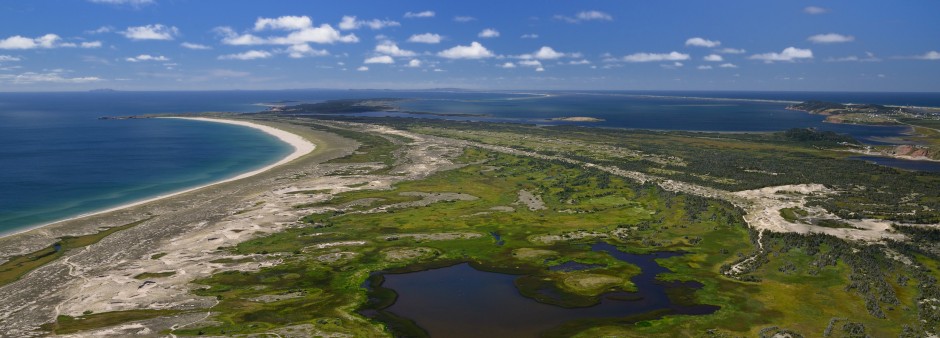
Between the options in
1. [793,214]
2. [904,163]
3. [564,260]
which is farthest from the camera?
[904,163]

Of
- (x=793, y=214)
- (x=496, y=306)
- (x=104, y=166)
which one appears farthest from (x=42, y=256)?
(x=793, y=214)

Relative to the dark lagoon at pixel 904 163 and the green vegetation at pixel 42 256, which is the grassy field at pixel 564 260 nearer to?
the green vegetation at pixel 42 256

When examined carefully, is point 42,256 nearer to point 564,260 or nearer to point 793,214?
point 564,260

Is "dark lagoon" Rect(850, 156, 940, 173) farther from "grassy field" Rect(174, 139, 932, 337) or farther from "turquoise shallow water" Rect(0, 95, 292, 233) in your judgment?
"turquoise shallow water" Rect(0, 95, 292, 233)

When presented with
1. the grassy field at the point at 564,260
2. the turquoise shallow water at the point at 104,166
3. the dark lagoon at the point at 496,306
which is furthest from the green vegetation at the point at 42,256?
the dark lagoon at the point at 496,306

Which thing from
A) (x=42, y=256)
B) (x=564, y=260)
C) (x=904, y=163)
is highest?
(x=904, y=163)

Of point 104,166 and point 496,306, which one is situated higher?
point 104,166
